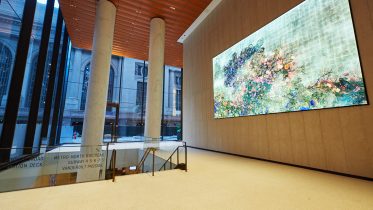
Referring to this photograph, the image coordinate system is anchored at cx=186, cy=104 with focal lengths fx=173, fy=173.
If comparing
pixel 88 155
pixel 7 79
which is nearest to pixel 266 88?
pixel 88 155

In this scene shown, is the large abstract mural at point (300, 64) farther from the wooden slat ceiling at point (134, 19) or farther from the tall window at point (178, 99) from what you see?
the tall window at point (178, 99)

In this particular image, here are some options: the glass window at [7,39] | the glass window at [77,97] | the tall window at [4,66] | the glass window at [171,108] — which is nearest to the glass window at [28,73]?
the glass window at [7,39]

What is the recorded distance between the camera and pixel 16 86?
4.15 meters

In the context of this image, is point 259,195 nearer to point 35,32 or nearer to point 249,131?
point 249,131

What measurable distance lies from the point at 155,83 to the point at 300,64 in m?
5.17

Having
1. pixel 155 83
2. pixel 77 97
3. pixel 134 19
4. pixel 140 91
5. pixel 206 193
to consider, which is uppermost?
pixel 134 19

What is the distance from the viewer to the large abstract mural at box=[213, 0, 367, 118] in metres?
3.47

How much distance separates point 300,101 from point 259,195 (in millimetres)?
2759

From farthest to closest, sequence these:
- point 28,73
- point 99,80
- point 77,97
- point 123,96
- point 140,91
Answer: point 140,91
point 123,96
point 77,97
point 99,80
point 28,73

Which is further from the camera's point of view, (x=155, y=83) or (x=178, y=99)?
(x=178, y=99)

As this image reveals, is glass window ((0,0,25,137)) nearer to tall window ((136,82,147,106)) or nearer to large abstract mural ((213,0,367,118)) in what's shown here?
large abstract mural ((213,0,367,118))

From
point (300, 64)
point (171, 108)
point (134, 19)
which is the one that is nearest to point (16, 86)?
point (134, 19)

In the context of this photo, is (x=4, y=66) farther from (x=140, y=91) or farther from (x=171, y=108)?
(x=171, y=108)

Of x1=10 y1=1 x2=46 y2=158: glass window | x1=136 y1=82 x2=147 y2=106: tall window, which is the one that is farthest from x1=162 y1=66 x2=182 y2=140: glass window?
x1=10 y1=1 x2=46 y2=158: glass window
